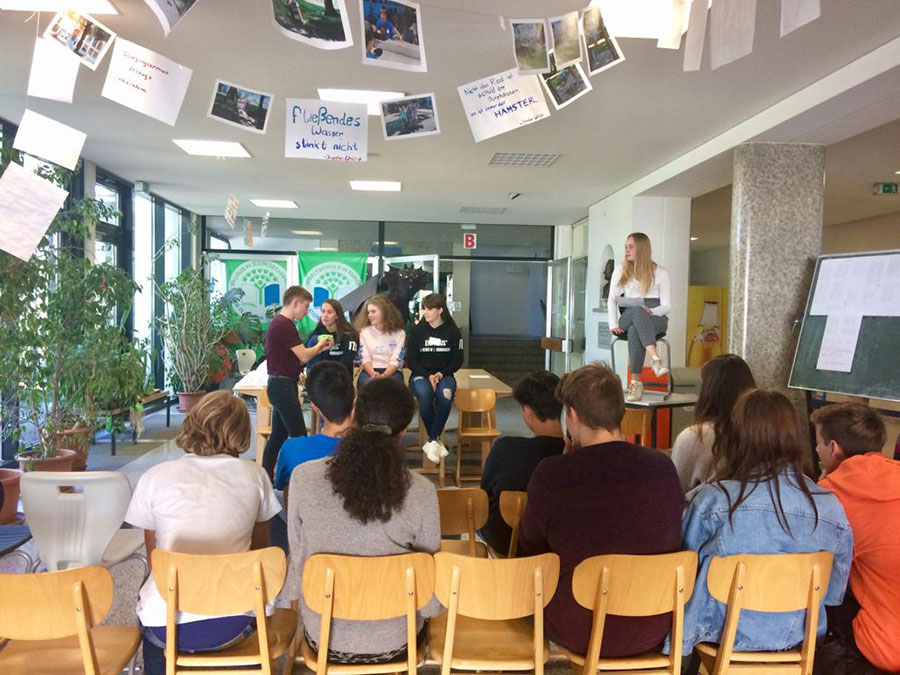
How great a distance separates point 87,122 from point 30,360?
216 centimetres

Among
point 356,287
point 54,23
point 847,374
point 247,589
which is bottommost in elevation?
point 247,589

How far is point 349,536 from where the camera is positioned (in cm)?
172

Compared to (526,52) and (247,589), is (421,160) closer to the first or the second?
(526,52)

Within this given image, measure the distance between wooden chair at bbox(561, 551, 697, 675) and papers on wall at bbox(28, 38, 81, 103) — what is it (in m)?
2.48

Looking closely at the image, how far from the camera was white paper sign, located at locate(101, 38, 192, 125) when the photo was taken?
100 inches

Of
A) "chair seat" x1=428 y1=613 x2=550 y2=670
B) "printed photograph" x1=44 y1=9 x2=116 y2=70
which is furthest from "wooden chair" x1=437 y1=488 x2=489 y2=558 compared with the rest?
"printed photograph" x1=44 y1=9 x2=116 y2=70

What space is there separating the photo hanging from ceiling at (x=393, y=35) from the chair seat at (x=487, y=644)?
201cm

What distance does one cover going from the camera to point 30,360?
392 centimetres

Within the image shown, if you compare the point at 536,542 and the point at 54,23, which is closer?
the point at 536,542

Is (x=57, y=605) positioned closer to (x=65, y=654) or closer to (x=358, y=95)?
(x=65, y=654)

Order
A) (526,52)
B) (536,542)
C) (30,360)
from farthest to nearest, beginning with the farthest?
1. (30,360)
2. (526,52)
3. (536,542)

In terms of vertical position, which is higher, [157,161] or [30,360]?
[157,161]

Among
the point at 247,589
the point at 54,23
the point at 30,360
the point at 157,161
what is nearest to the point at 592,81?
the point at 54,23

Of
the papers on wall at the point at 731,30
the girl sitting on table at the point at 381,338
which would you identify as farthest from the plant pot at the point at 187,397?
the papers on wall at the point at 731,30
